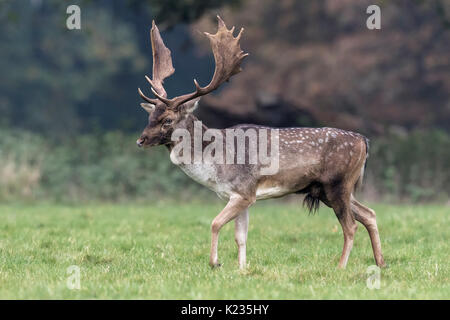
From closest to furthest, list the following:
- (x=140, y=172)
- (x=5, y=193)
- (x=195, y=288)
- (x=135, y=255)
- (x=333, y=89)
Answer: (x=195, y=288) → (x=135, y=255) → (x=5, y=193) → (x=140, y=172) → (x=333, y=89)

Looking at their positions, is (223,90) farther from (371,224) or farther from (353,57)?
(371,224)

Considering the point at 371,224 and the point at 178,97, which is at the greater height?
the point at 178,97

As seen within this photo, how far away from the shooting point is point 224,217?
301 inches

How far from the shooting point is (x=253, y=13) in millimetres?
26703

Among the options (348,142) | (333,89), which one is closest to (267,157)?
(348,142)

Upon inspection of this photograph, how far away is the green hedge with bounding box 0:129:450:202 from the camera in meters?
16.0

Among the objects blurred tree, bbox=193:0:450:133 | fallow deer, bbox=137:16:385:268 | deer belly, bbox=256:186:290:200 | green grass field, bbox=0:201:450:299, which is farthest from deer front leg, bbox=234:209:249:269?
blurred tree, bbox=193:0:450:133

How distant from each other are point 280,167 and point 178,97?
1.26 m

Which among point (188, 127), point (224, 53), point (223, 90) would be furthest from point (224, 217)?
Answer: point (223, 90)

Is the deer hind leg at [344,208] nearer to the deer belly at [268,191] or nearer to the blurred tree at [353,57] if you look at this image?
the deer belly at [268,191]

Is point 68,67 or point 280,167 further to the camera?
point 68,67

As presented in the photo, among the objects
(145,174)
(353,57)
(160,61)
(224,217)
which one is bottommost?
(145,174)
